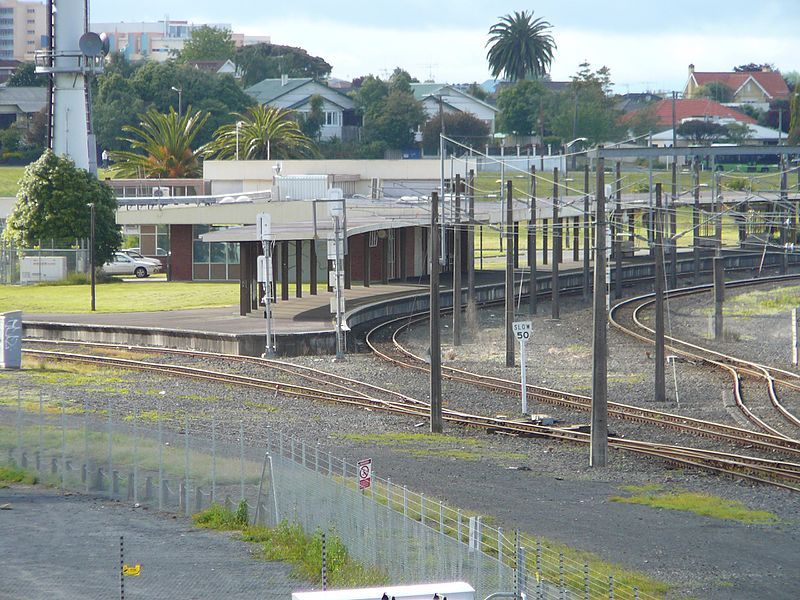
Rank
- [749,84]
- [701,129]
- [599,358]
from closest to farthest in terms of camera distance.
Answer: [599,358], [701,129], [749,84]

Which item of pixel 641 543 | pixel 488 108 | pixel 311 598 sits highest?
pixel 488 108

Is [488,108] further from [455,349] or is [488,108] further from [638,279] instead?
[455,349]

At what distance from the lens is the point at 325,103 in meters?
138

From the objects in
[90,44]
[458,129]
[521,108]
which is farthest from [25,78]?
[90,44]

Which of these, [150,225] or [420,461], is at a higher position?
[150,225]

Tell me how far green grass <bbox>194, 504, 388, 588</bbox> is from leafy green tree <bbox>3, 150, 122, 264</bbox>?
144 ft

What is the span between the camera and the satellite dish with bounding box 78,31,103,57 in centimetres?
6631

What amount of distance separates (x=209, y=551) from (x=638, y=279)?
1986 inches

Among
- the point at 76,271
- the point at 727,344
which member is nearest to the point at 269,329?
the point at 727,344

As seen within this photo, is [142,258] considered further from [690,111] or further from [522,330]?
[690,111]

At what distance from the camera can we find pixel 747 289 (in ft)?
190

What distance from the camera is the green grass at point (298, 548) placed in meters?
14.9

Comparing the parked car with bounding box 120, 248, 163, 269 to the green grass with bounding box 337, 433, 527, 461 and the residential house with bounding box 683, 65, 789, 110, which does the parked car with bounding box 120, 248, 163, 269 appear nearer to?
the green grass with bounding box 337, 433, 527, 461

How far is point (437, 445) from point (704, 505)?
676 centimetres
